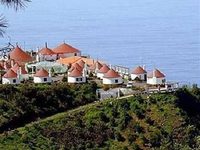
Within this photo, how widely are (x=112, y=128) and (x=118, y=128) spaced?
200 mm

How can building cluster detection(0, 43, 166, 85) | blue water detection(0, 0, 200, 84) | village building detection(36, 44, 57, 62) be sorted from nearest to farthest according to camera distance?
1. building cluster detection(0, 43, 166, 85)
2. village building detection(36, 44, 57, 62)
3. blue water detection(0, 0, 200, 84)

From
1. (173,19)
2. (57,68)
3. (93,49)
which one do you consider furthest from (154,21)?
(57,68)

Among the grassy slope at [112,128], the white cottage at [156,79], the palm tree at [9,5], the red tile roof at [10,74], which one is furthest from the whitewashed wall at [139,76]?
the palm tree at [9,5]

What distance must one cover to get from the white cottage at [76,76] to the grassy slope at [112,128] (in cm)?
241

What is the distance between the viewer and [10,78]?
26016mm

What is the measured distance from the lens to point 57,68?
28.5m

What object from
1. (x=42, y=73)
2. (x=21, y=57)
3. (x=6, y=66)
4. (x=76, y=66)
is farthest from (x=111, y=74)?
(x=21, y=57)

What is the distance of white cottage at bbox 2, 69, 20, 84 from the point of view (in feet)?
85.3

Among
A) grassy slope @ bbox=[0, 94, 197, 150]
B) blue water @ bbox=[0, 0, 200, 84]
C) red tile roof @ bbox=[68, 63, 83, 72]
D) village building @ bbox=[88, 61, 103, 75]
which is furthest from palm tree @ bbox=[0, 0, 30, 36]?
blue water @ bbox=[0, 0, 200, 84]

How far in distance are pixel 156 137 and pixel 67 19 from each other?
7235cm

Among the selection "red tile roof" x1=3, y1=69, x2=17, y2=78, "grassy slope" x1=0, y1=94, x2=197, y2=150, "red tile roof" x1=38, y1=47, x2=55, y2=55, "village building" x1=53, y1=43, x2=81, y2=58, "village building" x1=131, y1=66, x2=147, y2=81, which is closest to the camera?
"grassy slope" x1=0, y1=94, x2=197, y2=150

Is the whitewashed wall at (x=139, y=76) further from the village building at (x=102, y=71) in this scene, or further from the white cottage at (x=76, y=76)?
the white cottage at (x=76, y=76)

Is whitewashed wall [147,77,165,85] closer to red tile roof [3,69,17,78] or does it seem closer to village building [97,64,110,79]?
village building [97,64,110,79]

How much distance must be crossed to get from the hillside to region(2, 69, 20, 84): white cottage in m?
3.28
